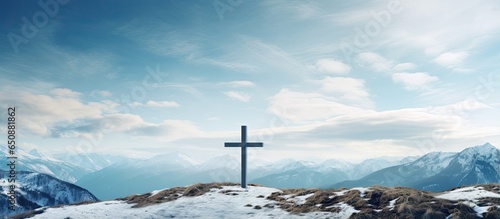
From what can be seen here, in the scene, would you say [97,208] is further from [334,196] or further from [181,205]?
[334,196]

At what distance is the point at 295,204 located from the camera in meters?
32.8

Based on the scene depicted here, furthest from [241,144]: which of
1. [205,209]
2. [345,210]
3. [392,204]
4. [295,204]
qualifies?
[392,204]

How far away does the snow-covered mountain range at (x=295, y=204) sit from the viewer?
87.7ft

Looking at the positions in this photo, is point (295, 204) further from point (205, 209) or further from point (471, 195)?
point (471, 195)

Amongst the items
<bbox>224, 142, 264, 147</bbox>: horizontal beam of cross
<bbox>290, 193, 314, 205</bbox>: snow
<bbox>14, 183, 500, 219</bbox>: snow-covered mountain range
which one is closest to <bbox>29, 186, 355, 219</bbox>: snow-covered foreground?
<bbox>14, 183, 500, 219</bbox>: snow-covered mountain range

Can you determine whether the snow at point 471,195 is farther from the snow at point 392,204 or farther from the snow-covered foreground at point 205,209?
the snow-covered foreground at point 205,209

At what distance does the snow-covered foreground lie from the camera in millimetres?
30992

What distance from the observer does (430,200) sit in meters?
28.4

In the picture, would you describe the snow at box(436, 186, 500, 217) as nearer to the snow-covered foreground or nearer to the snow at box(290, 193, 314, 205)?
the snow-covered foreground

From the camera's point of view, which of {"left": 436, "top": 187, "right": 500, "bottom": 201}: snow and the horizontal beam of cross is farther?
the horizontal beam of cross

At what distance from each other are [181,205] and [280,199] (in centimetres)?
907

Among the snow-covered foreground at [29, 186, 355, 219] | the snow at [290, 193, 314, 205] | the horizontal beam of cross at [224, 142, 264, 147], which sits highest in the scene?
the horizontal beam of cross at [224, 142, 264, 147]

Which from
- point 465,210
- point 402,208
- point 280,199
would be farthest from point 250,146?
point 465,210

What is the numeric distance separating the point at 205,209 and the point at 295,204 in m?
7.75
